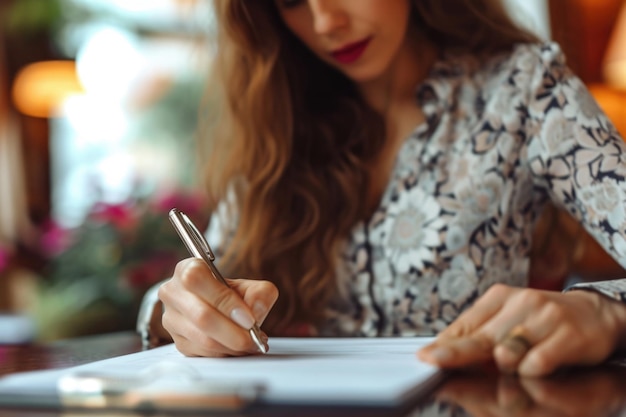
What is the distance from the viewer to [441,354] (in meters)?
0.59

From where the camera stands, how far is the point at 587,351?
627 millimetres

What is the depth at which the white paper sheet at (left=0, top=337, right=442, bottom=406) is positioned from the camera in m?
0.47

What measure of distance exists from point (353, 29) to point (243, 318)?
58 cm

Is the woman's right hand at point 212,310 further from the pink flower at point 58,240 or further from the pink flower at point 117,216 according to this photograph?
the pink flower at point 58,240

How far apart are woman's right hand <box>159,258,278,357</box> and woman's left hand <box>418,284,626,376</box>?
153mm

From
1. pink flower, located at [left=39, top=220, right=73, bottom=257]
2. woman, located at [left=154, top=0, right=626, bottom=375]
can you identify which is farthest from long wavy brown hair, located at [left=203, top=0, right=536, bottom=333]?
pink flower, located at [left=39, top=220, right=73, bottom=257]

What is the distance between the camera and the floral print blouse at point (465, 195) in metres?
1.06

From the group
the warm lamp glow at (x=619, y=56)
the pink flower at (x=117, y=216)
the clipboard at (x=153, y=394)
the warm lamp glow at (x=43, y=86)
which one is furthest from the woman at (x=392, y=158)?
the warm lamp glow at (x=43, y=86)

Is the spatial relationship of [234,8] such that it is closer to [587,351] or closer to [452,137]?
[452,137]

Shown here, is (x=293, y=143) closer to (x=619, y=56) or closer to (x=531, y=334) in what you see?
(x=531, y=334)

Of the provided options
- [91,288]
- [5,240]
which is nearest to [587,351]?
[91,288]

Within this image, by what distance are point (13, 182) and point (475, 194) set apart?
376 cm

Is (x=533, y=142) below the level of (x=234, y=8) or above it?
below

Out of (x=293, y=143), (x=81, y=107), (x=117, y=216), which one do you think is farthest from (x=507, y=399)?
(x=81, y=107)
